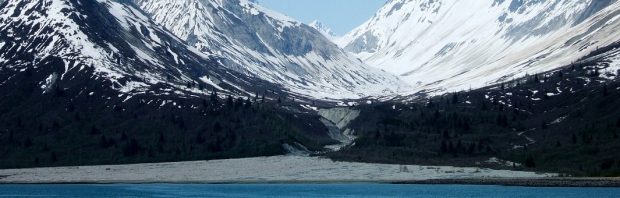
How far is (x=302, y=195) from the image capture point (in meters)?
188

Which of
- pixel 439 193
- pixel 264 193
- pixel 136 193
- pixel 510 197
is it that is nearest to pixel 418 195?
pixel 439 193

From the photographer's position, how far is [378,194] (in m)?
186

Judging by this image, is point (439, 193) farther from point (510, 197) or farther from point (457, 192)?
point (510, 197)

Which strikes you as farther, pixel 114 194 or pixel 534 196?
pixel 114 194

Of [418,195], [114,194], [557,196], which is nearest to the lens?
[557,196]

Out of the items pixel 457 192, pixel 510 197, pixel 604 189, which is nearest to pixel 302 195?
pixel 457 192

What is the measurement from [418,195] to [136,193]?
178 ft

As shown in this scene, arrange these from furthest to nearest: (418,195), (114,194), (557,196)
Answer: (114,194), (418,195), (557,196)

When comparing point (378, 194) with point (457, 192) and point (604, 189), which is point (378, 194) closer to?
point (457, 192)

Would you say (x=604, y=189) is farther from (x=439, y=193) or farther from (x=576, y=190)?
(x=439, y=193)

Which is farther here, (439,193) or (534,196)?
(439,193)

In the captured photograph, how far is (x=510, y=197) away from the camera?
6604 inches

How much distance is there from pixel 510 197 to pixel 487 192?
15.4 metres

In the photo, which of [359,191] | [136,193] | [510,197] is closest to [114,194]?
[136,193]
